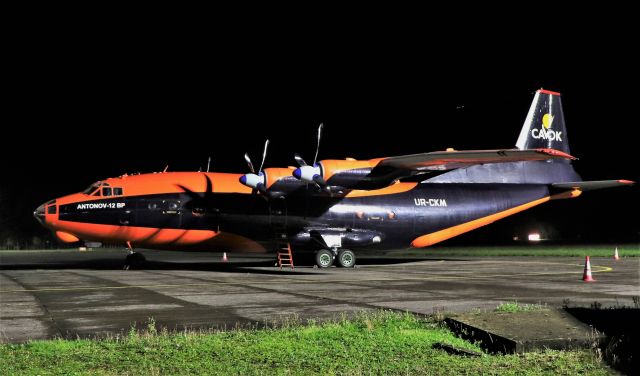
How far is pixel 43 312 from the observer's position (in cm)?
1252

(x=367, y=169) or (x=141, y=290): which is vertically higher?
(x=367, y=169)

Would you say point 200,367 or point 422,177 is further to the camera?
point 422,177

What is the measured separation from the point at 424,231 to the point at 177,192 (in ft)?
39.7

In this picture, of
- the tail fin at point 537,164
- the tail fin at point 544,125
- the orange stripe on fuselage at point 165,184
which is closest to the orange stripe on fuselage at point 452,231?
the tail fin at point 537,164

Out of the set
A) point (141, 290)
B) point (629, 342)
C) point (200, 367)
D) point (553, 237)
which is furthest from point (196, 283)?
point (553, 237)

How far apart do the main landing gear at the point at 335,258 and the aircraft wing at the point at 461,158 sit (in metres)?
4.64

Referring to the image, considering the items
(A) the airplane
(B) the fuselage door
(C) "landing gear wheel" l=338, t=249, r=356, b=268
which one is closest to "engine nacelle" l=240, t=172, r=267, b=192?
(A) the airplane

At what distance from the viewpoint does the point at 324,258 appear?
27.3 metres

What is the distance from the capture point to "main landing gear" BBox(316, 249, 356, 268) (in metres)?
27.2

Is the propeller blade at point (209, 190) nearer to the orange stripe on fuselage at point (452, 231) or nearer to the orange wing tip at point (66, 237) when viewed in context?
the orange wing tip at point (66, 237)

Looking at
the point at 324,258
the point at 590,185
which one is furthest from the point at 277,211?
the point at 590,185

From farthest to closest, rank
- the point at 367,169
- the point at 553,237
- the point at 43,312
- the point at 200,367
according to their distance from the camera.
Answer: the point at 553,237 < the point at 367,169 < the point at 43,312 < the point at 200,367

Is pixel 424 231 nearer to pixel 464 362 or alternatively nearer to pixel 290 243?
pixel 290 243

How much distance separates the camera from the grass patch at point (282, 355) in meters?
7.04
